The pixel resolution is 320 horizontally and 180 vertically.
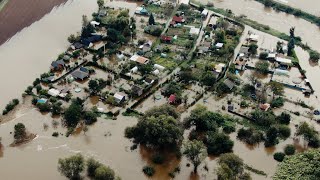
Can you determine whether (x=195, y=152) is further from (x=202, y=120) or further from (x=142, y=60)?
(x=142, y=60)

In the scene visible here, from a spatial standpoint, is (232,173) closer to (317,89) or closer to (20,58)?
(317,89)

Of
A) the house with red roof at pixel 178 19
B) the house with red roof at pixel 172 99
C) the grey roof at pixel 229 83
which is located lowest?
the house with red roof at pixel 172 99

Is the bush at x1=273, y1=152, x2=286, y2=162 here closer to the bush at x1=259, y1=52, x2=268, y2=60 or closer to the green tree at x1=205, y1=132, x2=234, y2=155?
the green tree at x1=205, y1=132, x2=234, y2=155

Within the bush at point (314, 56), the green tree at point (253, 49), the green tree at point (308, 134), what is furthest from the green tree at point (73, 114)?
the bush at point (314, 56)

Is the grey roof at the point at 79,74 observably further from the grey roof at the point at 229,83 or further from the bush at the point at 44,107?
the grey roof at the point at 229,83

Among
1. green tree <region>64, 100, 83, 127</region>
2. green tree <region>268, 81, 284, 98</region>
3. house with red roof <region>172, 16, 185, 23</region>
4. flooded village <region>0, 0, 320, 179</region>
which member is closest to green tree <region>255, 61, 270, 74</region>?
flooded village <region>0, 0, 320, 179</region>

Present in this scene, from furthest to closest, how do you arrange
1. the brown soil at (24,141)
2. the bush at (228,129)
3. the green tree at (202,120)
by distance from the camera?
1. the bush at (228,129)
2. the green tree at (202,120)
3. the brown soil at (24,141)

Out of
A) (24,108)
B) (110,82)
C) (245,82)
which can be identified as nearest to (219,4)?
(245,82)
